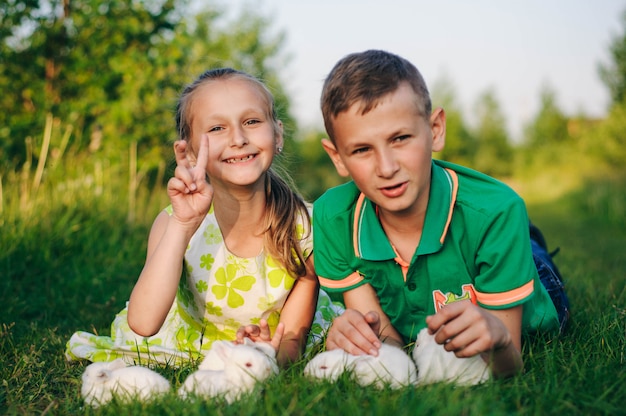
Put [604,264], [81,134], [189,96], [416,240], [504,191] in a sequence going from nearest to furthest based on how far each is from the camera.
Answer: [504,191] < [416,240] < [189,96] < [604,264] < [81,134]

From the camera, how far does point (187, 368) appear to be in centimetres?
233

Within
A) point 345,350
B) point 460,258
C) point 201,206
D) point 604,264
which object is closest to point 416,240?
point 460,258

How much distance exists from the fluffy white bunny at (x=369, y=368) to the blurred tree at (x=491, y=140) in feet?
122

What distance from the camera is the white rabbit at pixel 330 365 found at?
1.94m

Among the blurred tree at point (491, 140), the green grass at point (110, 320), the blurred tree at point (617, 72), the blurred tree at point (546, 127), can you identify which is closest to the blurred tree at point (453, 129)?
the blurred tree at point (491, 140)

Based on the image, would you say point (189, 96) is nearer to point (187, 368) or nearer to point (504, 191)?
point (187, 368)

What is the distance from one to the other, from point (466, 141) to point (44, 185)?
36.6 metres

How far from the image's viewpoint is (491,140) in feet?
131

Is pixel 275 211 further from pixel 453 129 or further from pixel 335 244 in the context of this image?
pixel 453 129

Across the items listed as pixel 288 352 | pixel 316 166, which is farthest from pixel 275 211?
pixel 316 166

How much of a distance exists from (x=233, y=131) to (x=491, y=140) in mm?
39558

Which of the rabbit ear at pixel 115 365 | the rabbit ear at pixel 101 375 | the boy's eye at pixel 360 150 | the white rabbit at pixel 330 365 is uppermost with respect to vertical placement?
the boy's eye at pixel 360 150

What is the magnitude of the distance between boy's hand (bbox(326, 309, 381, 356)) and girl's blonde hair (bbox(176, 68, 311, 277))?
0.74 metres

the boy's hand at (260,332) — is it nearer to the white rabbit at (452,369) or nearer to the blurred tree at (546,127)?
the white rabbit at (452,369)
